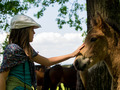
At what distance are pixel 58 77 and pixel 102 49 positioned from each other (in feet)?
20.2

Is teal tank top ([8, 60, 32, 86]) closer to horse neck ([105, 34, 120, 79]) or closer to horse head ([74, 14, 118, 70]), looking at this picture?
horse head ([74, 14, 118, 70])

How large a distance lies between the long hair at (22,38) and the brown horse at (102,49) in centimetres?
76

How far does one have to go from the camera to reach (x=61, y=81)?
9.34 m

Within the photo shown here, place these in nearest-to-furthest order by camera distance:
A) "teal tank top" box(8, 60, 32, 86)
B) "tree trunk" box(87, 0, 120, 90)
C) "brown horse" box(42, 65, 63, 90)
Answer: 1. "teal tank top" box(8, 60, 32, 86)
2. "tree trunk" box(87, 0, 120, 90)
3. "brown horse" box(42, 65, 63, 90)

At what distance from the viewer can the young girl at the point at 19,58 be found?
2502 mm

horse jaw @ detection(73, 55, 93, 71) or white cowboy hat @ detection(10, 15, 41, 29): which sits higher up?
white cowboy hat @ detection(10, 15, 41, 29)

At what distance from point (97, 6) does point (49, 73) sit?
5.25 metres

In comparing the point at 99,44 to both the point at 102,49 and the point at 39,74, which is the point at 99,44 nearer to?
the point at 102,49

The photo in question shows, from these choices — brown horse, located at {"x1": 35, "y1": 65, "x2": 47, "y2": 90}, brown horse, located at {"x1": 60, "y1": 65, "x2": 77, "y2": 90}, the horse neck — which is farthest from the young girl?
brown horse, located at {"x1": 35, "y1": 65, "x2": 47, "y2": 90}

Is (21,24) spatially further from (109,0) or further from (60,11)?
(60,11)

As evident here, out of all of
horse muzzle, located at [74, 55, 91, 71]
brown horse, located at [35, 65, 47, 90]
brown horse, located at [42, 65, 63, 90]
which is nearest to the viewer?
horse muzzle, located at [74, 55, 91, 71]

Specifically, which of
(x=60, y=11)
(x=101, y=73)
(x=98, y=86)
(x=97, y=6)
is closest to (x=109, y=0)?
(x=97, y=6)

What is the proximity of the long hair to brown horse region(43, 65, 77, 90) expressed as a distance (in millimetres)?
6179

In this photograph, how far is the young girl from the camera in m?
2.50
